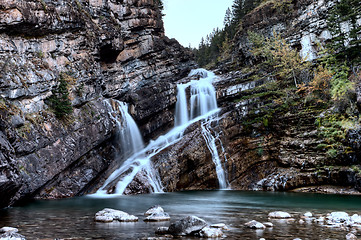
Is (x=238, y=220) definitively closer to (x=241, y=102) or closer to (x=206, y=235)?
(x=206, y=235)

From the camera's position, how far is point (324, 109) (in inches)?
963

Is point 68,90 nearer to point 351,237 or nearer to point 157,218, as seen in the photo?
point 157,218

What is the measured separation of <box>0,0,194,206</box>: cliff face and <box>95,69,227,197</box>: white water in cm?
139

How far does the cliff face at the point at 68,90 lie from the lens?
18.2 m

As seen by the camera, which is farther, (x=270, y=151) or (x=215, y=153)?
(x=215, y=153)

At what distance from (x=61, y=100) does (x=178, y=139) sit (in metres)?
11.5

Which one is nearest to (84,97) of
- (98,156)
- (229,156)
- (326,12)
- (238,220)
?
(98,156)

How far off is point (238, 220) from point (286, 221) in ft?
5.59

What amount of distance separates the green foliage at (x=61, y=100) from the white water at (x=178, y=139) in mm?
7116

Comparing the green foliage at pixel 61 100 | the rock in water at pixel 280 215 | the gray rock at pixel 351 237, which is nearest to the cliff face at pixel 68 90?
the green foliage at pixel 61 100

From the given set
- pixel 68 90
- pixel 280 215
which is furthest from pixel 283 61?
pixel 280 215

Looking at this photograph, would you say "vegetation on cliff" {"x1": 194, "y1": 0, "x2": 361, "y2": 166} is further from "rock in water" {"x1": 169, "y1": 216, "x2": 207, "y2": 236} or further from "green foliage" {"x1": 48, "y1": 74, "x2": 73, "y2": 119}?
"rock in water" {"x1": 169, "y1": 216, "x2": 207, "y2": 236}

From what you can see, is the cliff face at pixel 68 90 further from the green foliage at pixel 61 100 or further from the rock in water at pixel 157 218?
A: the rock in water at pixel 157 218

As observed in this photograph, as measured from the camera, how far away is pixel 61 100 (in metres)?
23.0
